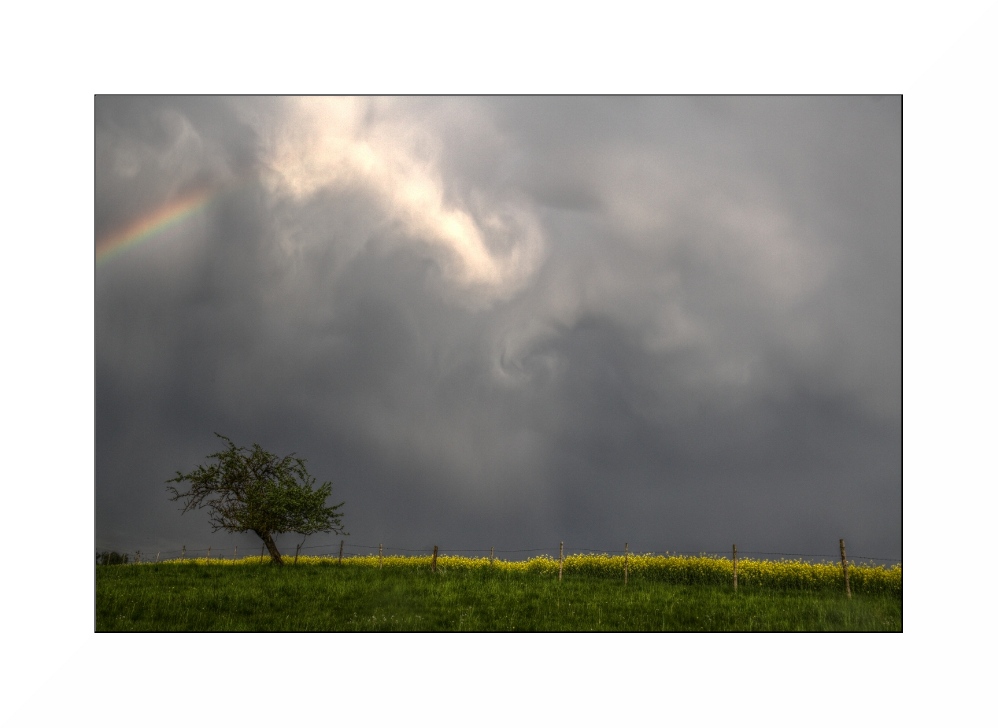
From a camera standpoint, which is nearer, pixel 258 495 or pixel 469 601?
pixel 469 601

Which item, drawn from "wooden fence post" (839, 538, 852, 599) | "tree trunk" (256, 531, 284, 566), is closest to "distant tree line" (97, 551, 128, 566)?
"tree trunk" (256, 531, 284, 566)

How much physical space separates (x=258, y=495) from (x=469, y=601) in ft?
25.6

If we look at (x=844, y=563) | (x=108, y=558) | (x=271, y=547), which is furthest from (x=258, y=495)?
(x=844, y=563)

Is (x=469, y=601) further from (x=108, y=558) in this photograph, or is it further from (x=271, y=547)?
(x=271, y=547)

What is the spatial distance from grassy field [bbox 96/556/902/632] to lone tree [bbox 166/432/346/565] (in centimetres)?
136

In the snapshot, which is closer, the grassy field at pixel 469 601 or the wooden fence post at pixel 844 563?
the grassy field at pixel 469 601

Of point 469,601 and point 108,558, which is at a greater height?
point 108,558

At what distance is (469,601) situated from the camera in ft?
37.8

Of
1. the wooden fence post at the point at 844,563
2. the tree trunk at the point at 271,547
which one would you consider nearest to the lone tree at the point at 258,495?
the tree trunk at the point at 271,547

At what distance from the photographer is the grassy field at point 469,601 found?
10539 millimetres

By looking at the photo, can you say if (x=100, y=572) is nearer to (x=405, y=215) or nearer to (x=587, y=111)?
(x=405, y=215)

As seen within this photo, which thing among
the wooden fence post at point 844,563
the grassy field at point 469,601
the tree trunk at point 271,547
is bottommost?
the tree trunk at point 271,547

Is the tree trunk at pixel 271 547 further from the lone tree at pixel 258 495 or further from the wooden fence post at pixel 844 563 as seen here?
the wooden fence post at pixel 844 563

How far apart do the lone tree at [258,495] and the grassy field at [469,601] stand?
136 cm
